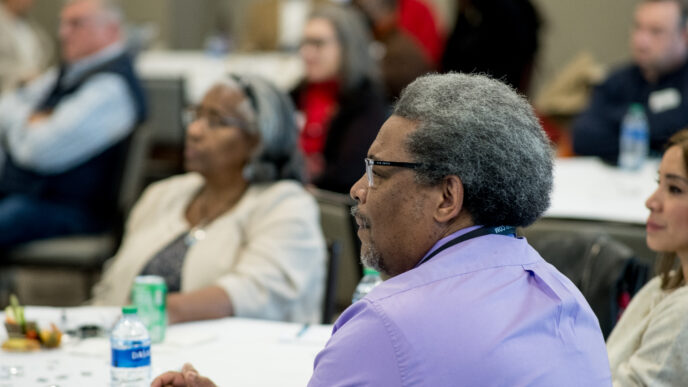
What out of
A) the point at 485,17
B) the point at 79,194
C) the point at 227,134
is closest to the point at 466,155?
the point at 227,134

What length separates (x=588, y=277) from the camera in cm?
267

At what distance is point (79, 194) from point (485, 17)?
3.50m

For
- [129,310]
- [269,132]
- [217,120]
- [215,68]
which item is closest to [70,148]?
[217,120]

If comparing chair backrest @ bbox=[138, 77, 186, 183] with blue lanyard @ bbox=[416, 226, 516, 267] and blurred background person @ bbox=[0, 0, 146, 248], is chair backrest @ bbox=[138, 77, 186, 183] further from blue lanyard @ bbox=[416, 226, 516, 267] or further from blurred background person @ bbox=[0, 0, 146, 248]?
blue lanyard @ bbox=[416, 226, 516, 267]

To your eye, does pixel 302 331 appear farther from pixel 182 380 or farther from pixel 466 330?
pixel 466 330

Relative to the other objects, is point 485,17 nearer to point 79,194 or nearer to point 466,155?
point 79,194

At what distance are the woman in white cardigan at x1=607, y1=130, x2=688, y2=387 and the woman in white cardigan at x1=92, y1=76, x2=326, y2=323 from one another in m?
1.00

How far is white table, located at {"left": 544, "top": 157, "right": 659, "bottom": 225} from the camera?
3746 millimetres

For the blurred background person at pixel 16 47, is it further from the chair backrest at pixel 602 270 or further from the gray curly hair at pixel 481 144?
the gray curly hair at pixel 481 144

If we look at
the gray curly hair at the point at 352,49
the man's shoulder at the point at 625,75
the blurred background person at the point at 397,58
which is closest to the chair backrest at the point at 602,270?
the gray curly hair at the point at 352,49

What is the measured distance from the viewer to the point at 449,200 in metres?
1.58

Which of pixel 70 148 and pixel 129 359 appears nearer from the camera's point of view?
pixel 129 359

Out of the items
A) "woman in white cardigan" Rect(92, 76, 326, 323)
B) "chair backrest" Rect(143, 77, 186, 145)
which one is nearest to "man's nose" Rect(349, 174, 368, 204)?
"woman in white cardigan" Rect(92, 76, 326, 323)

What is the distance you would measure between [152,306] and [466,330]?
3.78ft
